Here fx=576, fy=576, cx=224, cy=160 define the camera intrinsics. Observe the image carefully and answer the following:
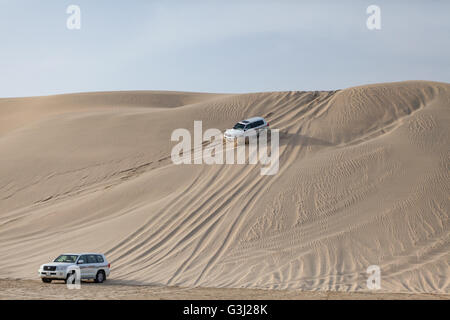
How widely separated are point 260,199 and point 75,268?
11.6m

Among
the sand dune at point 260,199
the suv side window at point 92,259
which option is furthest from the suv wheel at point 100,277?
the sand dune at point 260,199

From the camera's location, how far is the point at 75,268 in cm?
1972

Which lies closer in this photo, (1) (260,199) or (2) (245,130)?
(1) (260,199)

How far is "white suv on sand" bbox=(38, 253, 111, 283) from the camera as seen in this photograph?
64.4 ft

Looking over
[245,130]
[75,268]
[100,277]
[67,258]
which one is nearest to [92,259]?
[100,277]

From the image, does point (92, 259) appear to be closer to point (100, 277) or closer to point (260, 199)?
point (100, 277)

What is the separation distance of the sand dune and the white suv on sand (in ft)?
4.60

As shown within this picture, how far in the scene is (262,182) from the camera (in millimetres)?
30688

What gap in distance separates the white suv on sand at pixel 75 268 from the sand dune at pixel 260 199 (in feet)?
4.60

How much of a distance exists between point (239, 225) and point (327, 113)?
1658 cm

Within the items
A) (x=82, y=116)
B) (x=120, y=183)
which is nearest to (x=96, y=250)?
(x=120, y=183)

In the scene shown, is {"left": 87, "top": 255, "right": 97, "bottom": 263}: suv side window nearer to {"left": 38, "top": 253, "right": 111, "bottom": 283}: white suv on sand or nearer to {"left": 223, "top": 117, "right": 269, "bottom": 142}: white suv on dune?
{"left": 38, "top": 253, "right": 111, "bottom": 283}: white suv on sand

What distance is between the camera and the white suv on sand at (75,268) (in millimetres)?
19641

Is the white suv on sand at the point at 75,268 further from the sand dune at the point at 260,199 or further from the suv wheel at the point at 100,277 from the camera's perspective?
the sand dune at the point at 260,199
